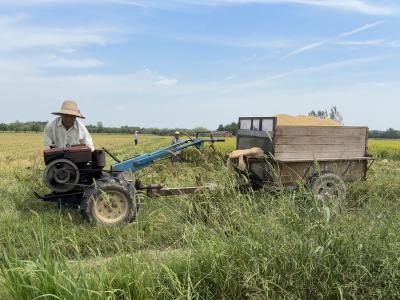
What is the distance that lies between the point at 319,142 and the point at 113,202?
11.1 feet

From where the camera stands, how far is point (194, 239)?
3645 millimetres

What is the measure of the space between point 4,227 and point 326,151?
4913mm

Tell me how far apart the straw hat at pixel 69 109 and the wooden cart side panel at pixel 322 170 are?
323 cm

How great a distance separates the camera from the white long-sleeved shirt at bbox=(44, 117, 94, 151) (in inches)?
265

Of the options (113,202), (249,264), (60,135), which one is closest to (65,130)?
(60,135)

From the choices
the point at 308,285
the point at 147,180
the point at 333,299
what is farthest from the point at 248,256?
the point at 147,180

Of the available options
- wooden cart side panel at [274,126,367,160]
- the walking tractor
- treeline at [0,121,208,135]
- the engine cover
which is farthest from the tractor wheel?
treeline at [0,121,208,135]

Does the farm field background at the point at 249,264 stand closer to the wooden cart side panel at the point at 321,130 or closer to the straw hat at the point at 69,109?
the wooden cart side panel at the point at 321,130

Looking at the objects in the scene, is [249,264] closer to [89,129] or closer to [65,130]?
[65,130]

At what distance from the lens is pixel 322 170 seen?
723 cm

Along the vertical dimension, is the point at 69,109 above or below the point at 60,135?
above

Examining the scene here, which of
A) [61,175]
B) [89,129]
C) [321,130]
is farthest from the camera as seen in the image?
[89,129]

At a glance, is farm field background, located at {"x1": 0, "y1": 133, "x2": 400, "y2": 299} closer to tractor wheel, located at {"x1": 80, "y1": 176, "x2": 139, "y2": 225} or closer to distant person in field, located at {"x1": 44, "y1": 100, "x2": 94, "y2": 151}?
tractor wheel, located at {"x1": 80, "y1": 176, "x2": 139, "y2": 225}

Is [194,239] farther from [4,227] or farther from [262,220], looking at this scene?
[4,227]
